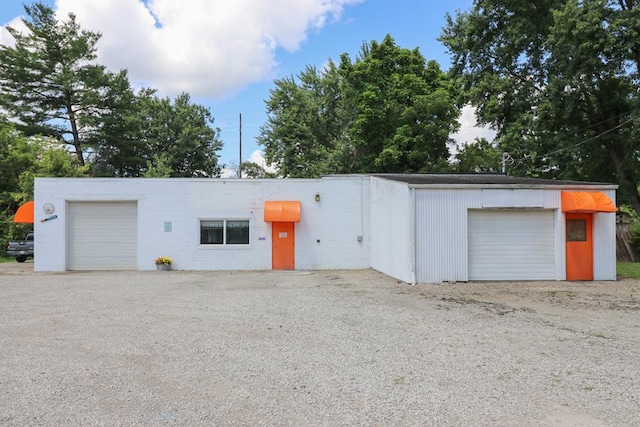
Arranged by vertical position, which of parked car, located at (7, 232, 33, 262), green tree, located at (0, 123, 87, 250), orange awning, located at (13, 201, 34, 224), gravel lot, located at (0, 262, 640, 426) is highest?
green tree, located at (0, 123, 87, 250)

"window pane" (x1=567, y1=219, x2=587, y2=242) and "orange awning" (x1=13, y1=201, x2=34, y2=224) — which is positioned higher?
"orange awning" (x1=13, y1=201, x2=34, y2=224)

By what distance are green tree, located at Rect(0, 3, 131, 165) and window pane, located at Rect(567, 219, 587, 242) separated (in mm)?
32677

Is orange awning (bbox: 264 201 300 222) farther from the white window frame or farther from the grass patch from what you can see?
the grass patch

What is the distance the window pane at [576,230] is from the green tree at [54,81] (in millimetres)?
32677

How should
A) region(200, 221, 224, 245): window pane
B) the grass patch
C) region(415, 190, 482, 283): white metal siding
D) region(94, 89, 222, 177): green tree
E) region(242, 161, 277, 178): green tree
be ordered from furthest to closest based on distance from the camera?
region(242, 161, 277, 178): green tree
region(94, 89, 222, 177): green tree
region(200, 221, 224, 245): window pane
the grass patch
region(415, 190, 482, 283): white metal siding

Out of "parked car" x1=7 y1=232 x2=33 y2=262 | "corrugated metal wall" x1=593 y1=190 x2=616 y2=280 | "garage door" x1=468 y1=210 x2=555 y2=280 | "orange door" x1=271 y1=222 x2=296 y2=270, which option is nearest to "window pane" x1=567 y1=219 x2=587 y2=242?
"corrugated metal wall" x1=593 y1=190 x2=616 y2=280

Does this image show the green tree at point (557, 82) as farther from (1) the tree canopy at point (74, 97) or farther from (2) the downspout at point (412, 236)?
(1) the tree canopy at point (74, 97)

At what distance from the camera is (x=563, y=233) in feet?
46.8

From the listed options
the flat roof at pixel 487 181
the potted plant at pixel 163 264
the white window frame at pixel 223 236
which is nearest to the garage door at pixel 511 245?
the flat roof at pixel 487 181

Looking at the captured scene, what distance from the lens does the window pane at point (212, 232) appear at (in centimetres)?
1862

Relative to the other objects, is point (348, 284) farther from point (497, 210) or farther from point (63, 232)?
point (63, 232)

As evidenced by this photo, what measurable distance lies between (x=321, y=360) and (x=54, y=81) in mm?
36022

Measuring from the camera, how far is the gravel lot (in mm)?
4055

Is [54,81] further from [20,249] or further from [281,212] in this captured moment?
[281,212]
